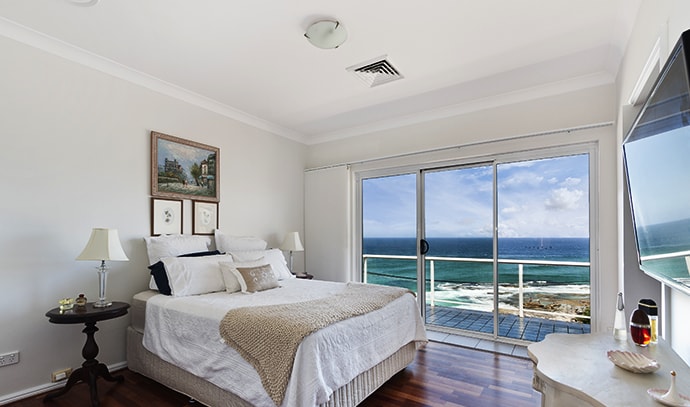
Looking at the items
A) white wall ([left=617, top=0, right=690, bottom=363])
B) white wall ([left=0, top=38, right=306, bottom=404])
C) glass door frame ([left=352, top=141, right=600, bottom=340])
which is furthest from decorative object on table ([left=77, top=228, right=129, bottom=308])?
white wall ([left=617, top=0, right=690, bottom=363])

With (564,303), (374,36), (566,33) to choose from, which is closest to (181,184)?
(374,36)

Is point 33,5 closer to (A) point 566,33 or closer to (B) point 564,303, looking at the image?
(A) point 566,33

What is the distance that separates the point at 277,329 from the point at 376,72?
2387 mm

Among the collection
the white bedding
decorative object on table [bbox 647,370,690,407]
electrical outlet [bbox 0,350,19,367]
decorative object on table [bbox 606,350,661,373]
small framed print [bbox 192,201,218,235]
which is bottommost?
electrical outlet [bbox 0,350,19,367]

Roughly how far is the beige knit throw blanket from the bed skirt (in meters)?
0.31

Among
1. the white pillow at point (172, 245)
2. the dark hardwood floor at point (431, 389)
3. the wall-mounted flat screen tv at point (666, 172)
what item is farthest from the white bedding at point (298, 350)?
the wall-mounted flat screen tv at point (666, 172)

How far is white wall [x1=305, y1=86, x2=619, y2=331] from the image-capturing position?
3121 millimetres

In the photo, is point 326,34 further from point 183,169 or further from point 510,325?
point 510,325

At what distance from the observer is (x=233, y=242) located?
12.3 ft

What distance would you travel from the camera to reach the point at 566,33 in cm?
253

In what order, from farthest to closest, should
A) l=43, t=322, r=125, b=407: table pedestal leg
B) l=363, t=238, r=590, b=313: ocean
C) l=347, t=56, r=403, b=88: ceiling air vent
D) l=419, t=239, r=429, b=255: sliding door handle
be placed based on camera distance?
l=419, t=239, r=429, b=255: sliding door handle < l=363, t=238, r=590, b=313: ocean < l=347, t=56, r=403, b=88: ceiling air vent < l=43, t=322, r=125, b=407: table pedestal leg

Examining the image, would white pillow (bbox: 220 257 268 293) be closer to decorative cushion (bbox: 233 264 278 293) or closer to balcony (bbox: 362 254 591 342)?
decorative cushion (bbox: 233 264 278 293)

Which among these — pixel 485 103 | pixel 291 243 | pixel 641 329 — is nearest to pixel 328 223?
pixel 291 243

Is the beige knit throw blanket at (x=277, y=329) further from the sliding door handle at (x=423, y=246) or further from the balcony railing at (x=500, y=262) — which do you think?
the balcony railing at (x=500, y=262)
